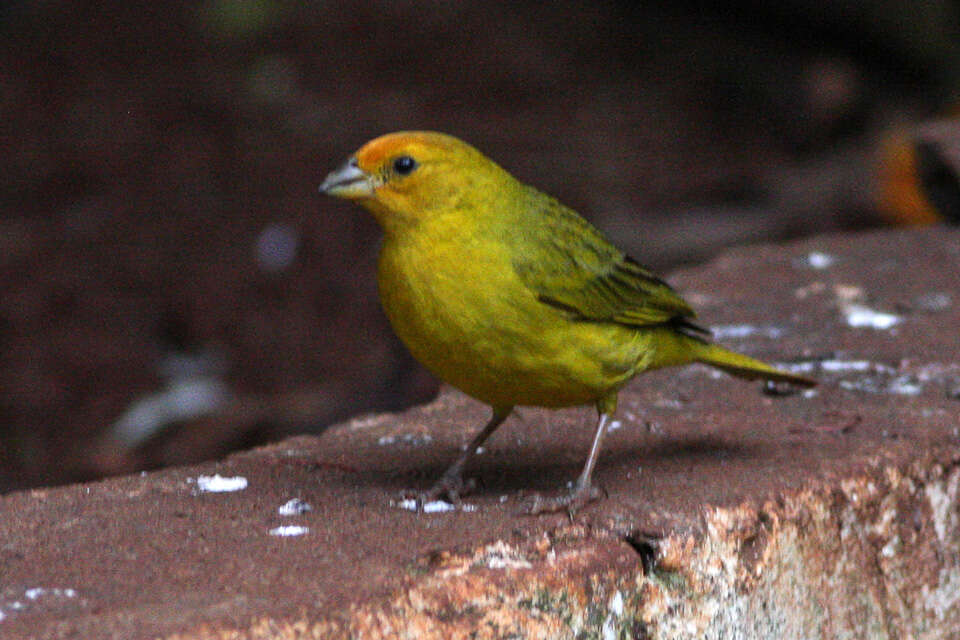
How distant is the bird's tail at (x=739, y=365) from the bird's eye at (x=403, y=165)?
40.5 inches

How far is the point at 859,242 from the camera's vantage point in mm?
6027

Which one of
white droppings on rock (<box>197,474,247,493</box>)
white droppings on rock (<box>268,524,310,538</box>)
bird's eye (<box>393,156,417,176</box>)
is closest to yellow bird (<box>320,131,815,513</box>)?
bird's eye (<box>393,156,417,176</box>)

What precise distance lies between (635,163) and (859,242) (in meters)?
3.86

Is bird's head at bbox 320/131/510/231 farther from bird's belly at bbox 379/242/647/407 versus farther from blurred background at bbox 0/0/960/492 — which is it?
blurred background at bbox 0/0/960/492

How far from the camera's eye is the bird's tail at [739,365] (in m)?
4.01

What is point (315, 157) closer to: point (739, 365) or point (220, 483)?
point (739, 365)

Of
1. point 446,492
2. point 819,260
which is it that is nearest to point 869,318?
point 819,260

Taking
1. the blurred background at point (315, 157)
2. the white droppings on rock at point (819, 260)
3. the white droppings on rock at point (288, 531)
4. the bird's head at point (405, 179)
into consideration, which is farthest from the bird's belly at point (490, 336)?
the blurred background at point (315, 157)

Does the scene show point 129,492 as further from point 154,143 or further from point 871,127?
point 871,127

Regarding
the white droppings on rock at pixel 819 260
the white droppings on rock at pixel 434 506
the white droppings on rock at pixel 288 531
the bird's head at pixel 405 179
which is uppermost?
the bird's head at pixel 405 179

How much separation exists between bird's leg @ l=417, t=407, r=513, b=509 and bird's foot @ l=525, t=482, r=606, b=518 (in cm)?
20

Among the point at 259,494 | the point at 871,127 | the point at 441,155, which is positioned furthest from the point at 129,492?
the point at 871,127

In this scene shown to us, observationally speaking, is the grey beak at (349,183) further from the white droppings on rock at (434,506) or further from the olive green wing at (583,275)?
the white droppings on rock at (434,506)

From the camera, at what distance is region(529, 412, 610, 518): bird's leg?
3.32 meters
